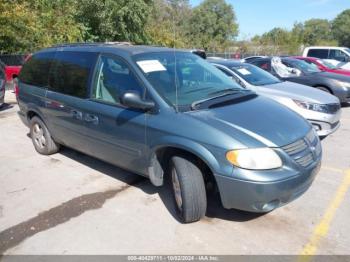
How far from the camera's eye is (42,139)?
5836 millimetres

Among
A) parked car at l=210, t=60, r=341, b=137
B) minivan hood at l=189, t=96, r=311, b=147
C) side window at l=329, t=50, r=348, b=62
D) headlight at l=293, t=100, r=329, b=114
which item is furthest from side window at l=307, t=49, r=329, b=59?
minivan hood at l=189, t=96, r=311, b=147

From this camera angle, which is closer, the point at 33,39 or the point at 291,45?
the point at 33,39

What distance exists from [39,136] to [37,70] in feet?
3.58

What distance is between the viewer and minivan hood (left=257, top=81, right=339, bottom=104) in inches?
242

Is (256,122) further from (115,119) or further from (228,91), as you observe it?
(115,119)

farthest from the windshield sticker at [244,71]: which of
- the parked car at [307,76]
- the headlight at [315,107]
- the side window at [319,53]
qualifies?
the side window at [319,53]

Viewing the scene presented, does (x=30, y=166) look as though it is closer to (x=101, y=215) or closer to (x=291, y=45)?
(x=101, y=215)

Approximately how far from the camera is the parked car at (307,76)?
9633mm

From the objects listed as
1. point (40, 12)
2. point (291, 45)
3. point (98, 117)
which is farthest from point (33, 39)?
point (291, 45)

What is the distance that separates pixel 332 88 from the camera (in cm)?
964

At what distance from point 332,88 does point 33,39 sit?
497 inches

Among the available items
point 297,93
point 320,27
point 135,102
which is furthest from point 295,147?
point 320,27

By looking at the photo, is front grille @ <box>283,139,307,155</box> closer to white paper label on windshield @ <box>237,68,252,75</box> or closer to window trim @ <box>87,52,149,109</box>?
window trim @ <box>87,52,149,109</box>

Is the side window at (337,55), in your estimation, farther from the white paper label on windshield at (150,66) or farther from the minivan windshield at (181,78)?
the white paper label on windshield at (150,66)
